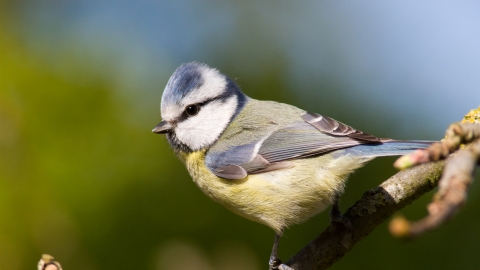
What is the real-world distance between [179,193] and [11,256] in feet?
2.25

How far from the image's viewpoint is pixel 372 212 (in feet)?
5.42

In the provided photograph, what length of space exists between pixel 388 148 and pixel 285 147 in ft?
1.32

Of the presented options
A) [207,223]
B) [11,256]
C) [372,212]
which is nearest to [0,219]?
[11,256]

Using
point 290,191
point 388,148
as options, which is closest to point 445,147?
point 388,148

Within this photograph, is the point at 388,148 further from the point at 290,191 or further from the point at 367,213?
the point at 290,191

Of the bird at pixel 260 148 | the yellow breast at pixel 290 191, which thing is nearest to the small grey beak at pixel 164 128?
the bird at pixel 260 148

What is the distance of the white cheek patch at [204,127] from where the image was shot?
2.02 m

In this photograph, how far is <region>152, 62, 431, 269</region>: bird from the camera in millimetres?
1740

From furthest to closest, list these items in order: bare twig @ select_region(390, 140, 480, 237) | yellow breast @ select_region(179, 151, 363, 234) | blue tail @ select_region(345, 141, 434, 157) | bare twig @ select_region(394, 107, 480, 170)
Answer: yellow breast @ select_region(179, 151, 363, 234), blue tail @ select_region(345, 141, 434, 157), bare twig @ select_region(394, 107, 480, 170), bare twig @ select_region(390, 140, 480, 237)

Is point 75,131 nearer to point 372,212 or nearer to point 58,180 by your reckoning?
point 58,180

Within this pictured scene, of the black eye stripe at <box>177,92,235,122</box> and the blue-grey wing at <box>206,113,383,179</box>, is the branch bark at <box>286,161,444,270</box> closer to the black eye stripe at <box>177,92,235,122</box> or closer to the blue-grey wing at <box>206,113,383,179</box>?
the blue-grey wing at <box>206,113,383,179</box>

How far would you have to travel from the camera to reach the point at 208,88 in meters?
2.07

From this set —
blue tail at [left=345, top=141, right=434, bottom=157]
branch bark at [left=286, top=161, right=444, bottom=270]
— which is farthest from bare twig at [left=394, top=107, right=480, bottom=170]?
branch bark at [left=286, top=161, right=444, bottom=270]

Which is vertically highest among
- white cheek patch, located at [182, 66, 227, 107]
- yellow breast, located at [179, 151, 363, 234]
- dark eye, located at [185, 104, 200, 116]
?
white cheek patch, located at [182, 66, 227, 107]
